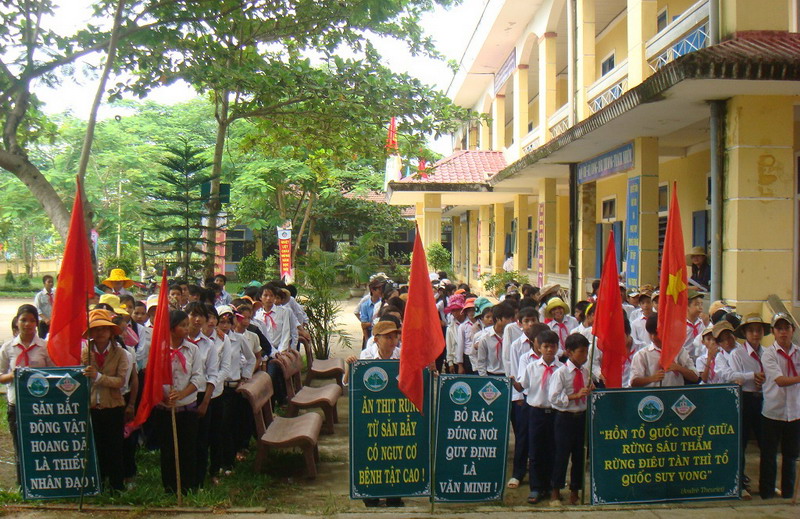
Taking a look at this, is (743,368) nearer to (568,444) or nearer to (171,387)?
(568,444)

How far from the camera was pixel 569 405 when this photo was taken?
17.4ft

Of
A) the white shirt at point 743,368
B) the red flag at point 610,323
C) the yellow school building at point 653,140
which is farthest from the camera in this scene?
the yellow school building at point 653,140

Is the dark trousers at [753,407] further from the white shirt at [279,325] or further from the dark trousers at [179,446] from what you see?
the white shirt at [279,325]

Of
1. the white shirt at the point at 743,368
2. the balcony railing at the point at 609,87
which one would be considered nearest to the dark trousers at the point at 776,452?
the white shirt at the point at 743,368

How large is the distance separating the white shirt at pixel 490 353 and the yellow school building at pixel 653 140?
2211mm

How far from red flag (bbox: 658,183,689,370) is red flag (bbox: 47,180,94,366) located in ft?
13.0

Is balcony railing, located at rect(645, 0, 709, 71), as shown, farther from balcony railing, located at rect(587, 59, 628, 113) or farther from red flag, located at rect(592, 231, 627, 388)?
red flag, located at rect(592, 231, 627, 388)

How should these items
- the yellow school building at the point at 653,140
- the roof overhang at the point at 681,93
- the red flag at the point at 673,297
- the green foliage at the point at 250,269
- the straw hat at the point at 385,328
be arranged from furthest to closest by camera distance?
the green foliage at the point at 250,269 < the yellow school building at the point at 653,140 < the roof overhang at the point at 681,93 < the straw hat at the point at 385,328 < the red flag at the point at 673,297

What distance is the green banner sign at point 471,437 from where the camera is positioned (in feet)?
16.9

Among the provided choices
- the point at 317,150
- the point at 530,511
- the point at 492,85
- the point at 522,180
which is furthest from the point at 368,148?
the point at 492,85

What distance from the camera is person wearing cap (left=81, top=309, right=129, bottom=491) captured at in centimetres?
535

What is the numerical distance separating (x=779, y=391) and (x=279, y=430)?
13.0 feet

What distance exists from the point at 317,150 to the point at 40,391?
8.70 meters


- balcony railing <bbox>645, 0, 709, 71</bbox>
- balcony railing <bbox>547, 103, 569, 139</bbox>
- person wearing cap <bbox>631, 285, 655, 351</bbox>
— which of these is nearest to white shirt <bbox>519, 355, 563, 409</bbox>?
person wearing cap <bbox>631, 285, 655, 351</bbox>
